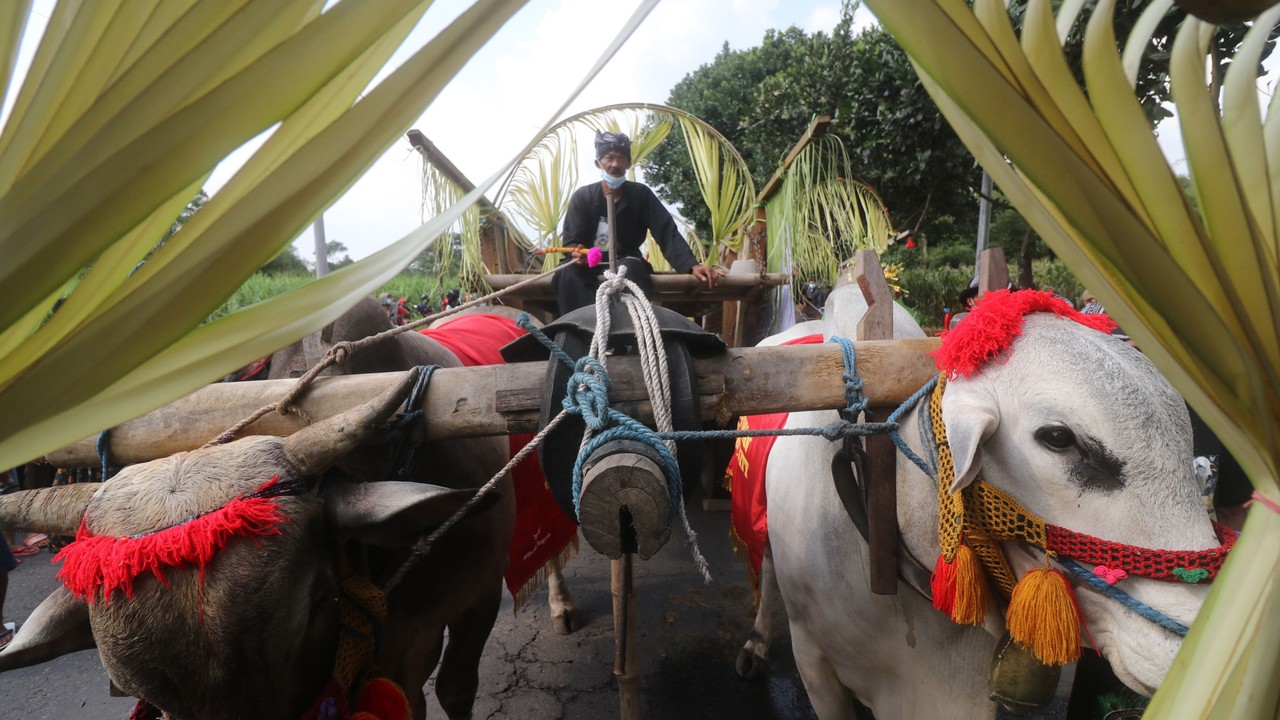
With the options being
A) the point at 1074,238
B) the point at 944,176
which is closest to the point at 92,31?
the point at 1074,238

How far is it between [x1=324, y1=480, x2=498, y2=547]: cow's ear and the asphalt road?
2260 millimetres

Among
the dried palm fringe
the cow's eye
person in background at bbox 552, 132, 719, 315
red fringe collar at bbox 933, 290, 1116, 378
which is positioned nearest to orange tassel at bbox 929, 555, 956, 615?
the cow's eye

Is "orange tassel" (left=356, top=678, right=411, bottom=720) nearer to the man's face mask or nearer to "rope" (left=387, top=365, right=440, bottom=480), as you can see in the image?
"rope" (left=387, top=365, right=440, bottom=480)

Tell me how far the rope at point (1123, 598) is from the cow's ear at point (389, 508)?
1.31 metres

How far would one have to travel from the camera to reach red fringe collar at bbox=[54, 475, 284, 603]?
1077mm

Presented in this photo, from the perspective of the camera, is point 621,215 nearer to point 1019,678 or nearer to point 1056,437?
point 1056,437

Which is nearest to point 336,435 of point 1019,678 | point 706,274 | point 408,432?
point 408,432

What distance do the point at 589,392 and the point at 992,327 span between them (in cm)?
99

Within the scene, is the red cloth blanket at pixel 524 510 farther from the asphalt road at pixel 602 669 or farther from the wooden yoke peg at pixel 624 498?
the wooden yoke peg at pixel 624 498

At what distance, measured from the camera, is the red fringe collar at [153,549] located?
3.53 ft

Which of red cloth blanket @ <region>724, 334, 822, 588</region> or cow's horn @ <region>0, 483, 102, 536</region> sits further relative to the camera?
red cloth blanket @ <region>724, 334, 822, 588</region>

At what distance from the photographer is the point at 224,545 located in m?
1.13

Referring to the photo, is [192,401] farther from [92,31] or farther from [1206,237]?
[1206,237]

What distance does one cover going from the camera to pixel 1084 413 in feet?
4.03
